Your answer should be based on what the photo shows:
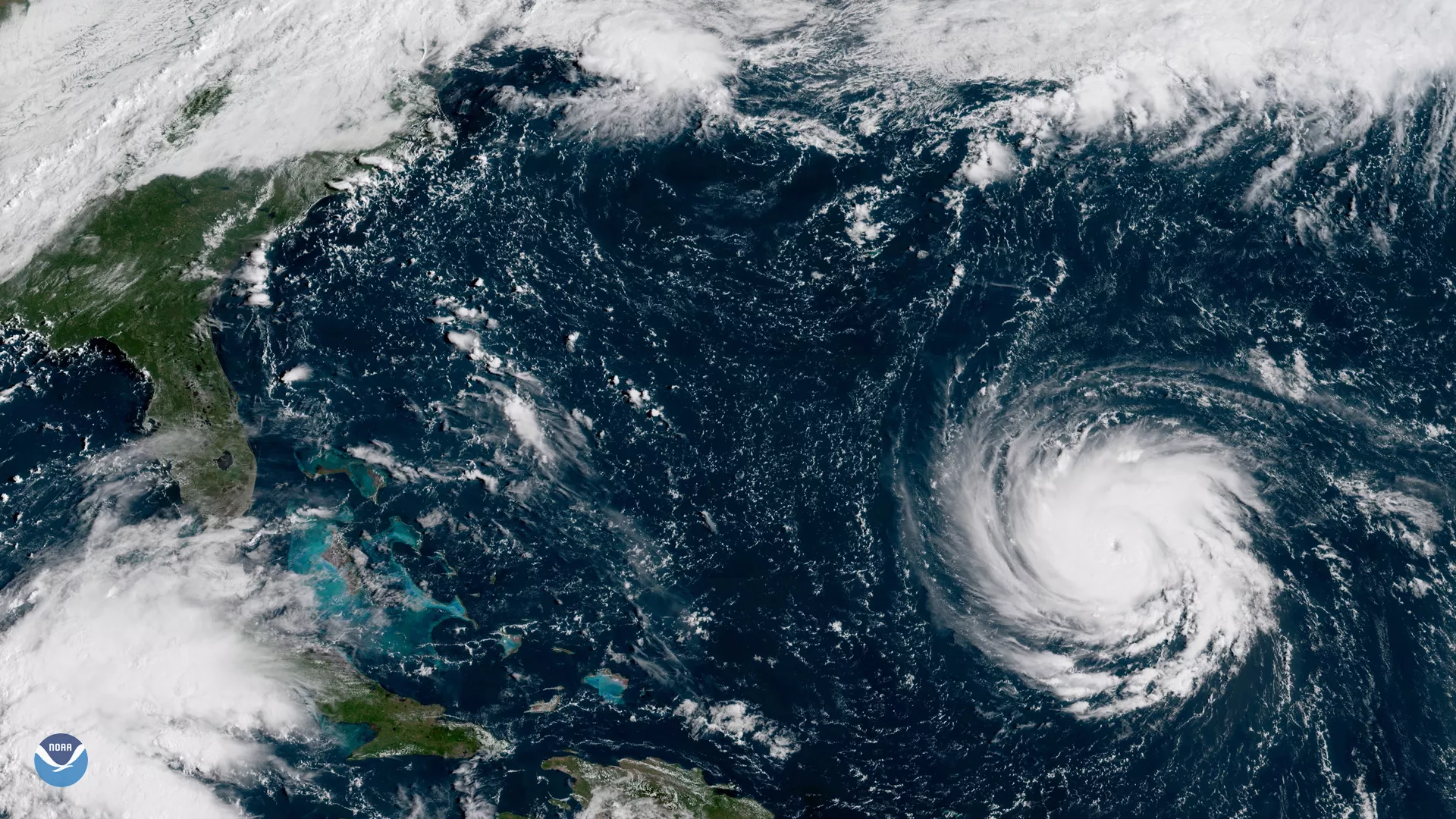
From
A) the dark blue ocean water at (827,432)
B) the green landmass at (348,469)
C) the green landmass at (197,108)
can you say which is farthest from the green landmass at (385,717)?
the green landmass at (197,108)

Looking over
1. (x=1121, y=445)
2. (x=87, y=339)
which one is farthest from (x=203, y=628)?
(x=1121, y=445)

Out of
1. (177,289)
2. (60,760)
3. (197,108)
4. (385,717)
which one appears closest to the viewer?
(60,760)

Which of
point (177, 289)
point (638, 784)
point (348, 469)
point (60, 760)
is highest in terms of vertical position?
point (177, 289)

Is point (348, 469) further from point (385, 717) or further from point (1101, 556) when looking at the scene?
point (1101, 556)

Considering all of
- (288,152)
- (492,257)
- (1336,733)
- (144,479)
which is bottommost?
(1336,733)

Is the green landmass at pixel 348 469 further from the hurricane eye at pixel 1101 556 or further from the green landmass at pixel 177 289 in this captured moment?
the hurricane eye at pixel 1101 556

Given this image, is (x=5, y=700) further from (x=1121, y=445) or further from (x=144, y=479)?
(x=1121, y=445)

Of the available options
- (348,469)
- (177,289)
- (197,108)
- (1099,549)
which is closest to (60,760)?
(348,469)
